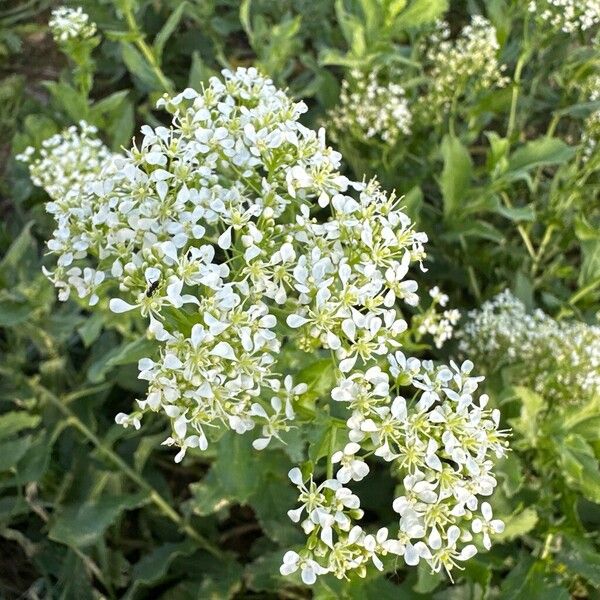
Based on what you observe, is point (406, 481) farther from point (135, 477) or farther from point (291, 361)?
point (135, 477)

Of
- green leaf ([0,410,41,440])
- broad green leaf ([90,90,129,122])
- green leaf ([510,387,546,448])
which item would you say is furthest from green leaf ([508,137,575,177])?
green leaf ([0,410,41,440])

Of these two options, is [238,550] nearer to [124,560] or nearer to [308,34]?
[124,560]

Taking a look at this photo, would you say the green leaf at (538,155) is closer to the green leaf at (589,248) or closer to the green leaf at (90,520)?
the green leaf at (589,248)

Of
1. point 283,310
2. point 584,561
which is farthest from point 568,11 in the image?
point 584,561

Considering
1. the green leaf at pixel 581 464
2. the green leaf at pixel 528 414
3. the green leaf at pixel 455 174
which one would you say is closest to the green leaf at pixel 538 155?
the green leaf at pixel 455 174

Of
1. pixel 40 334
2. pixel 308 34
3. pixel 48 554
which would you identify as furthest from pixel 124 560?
pixel 308 34
